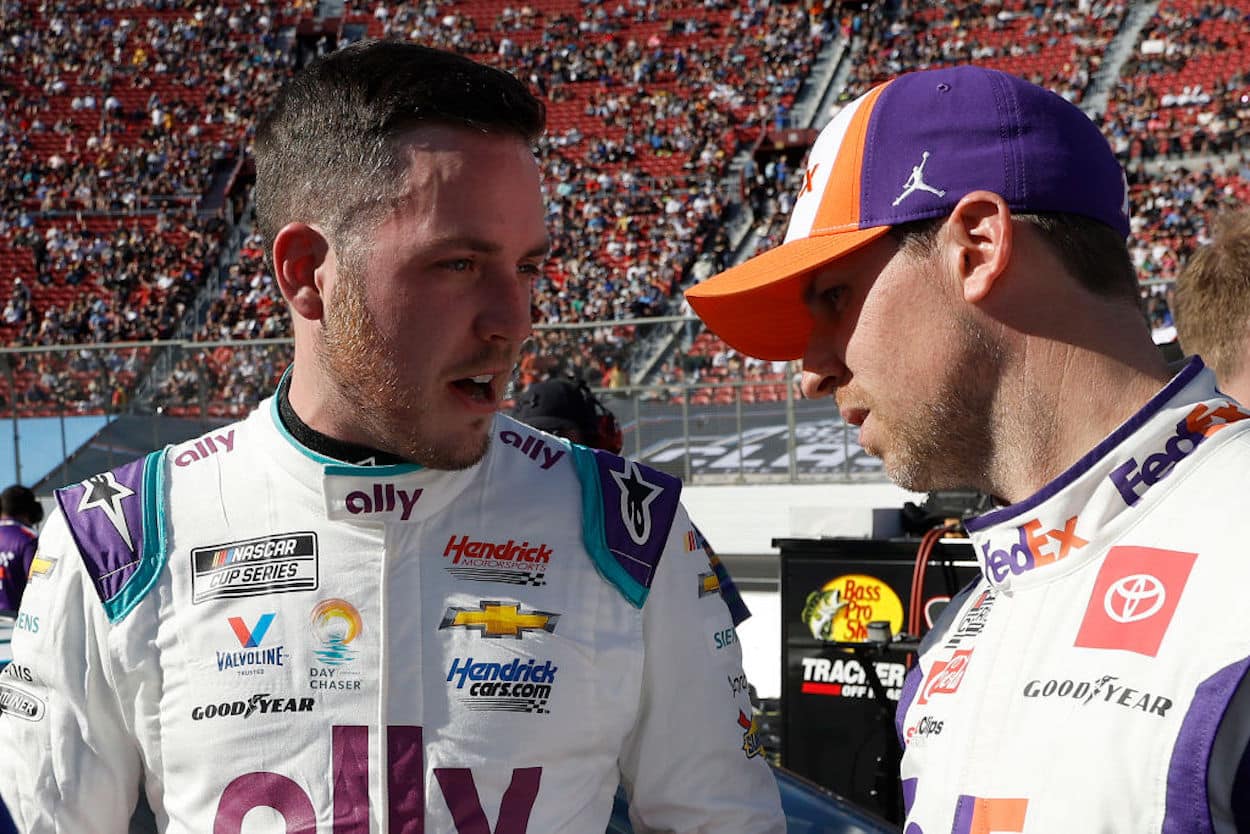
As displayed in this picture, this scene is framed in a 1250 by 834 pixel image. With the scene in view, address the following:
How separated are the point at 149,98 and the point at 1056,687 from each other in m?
28.1

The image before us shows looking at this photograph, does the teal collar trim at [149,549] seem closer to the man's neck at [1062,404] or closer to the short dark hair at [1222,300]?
the man's neck at [1062,404]

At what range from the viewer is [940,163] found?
4.46 feet

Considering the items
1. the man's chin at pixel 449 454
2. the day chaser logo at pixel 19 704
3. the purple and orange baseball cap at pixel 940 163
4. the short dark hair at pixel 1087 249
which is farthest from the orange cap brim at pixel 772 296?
the day chaser logo at pixel 19 704

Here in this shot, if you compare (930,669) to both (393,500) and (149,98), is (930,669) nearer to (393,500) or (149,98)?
(393,500)

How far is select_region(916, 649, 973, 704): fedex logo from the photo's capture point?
4.52ft

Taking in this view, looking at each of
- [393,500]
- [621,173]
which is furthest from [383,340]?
[621,173]

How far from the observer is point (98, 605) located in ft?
5.01

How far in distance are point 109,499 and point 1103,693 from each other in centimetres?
115

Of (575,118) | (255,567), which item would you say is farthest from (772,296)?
(575,118)

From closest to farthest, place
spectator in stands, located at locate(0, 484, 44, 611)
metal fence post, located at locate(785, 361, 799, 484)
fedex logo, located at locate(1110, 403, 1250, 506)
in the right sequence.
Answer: fedex logo, located at locate(1110, 403, 1250, 506) → spectator in stands, located at locate(0, 484, 44, 611) → metal fence post, located at locate(785, 361, 799, 484)

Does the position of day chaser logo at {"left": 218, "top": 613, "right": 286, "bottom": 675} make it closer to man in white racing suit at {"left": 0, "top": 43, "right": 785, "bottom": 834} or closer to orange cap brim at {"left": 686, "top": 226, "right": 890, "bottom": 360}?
man in white racing suit at {"left": 0, "top": 43, "right": 785, "bottom": 834}

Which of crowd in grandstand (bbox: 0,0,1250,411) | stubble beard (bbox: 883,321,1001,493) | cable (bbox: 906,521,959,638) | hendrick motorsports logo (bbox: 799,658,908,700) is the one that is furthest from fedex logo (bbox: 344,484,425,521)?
crowd in grandstand (bbox: 0,0,1250,411)

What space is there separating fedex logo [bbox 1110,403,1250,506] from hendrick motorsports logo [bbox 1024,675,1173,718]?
18cm

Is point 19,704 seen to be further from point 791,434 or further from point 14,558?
point 791,434
